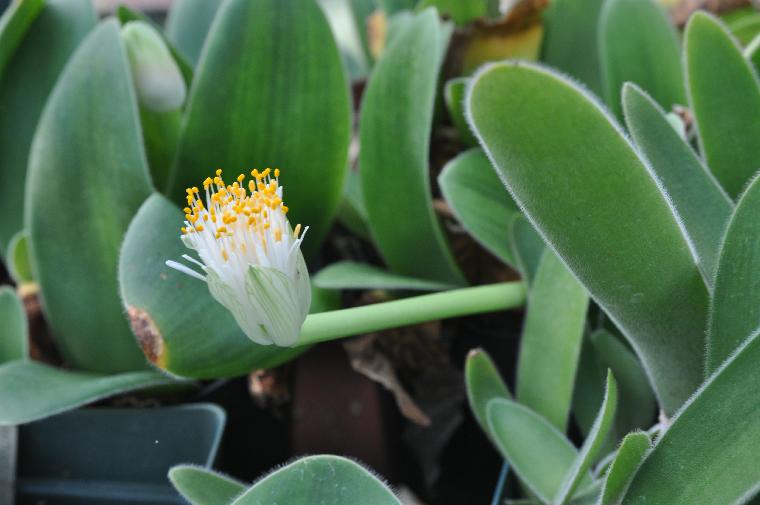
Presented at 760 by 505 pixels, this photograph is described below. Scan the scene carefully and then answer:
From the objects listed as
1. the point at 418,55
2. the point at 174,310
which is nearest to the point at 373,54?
the point at 418,55

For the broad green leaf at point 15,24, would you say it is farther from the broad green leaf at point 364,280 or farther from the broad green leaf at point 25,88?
the broad green leaf at point 364,280

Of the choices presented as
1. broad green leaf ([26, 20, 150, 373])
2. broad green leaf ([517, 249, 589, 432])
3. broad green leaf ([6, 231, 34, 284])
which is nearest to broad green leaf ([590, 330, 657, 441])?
broad green leaf ([517, 249, 589, 432])

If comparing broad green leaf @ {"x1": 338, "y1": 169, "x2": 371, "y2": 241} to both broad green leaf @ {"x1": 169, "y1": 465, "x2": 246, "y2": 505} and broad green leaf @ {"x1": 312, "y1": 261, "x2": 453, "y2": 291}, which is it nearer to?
broad green leaf @ {"x1": 312, "y1": 261, "x2": 453, "y2": 291}

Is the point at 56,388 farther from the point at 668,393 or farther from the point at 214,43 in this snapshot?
the point at 668,393

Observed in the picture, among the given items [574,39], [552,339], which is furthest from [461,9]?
[552,339]

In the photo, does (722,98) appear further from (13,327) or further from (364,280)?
(13,327)
